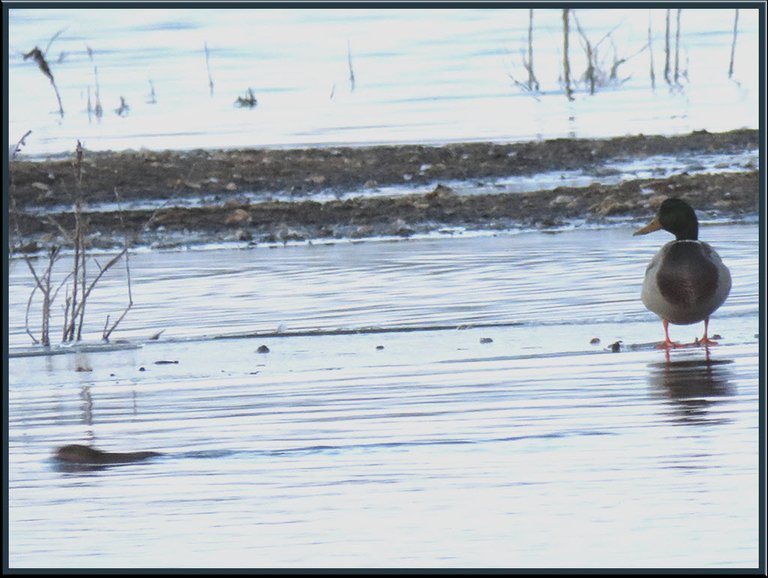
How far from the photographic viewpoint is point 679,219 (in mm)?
9445

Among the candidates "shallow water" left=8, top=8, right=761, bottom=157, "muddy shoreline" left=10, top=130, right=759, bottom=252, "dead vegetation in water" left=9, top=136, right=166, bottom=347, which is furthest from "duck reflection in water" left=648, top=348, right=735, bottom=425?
"shallow water" left=8, top=8, right=761, bottom=157

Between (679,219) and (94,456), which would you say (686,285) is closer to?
(679,219)

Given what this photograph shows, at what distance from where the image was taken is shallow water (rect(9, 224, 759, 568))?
475 cm

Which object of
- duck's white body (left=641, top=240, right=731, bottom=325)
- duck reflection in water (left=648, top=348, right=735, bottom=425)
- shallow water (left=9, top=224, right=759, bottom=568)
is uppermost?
duck's white body (left=641, top=240, right=731, bottom=325)

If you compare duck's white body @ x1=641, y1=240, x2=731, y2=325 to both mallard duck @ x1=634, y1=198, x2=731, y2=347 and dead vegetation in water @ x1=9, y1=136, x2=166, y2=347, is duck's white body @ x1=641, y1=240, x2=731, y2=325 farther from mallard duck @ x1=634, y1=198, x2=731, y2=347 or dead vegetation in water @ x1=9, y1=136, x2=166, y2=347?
dead vegetation in water @ x1=9, y1=136, x2=166, y2=347

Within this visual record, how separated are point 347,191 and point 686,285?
32.9ft

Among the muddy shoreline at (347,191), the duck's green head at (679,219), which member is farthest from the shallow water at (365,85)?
the duck's green head at (679,219)

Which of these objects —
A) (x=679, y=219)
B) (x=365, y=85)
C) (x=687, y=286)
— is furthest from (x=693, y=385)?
(x=365, y=85)

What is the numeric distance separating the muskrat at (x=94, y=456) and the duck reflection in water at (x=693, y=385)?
212 cm

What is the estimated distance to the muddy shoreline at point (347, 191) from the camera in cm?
1523

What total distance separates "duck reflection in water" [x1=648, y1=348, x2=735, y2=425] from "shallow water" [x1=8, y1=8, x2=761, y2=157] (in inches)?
575

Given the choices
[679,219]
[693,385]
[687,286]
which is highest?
[679,219]

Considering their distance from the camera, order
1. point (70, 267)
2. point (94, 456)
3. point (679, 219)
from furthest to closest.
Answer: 1. point (70, 267)
2. point (679, 219)
3. point (94, 456)

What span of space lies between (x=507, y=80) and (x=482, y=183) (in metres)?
11.9
